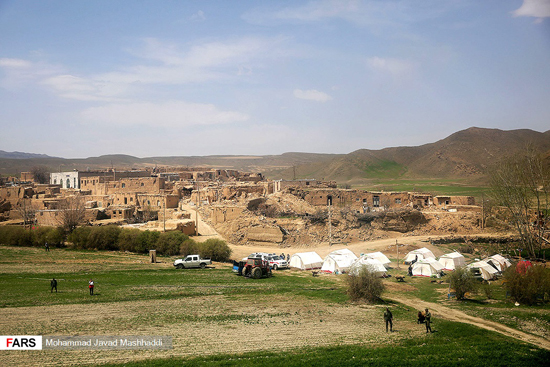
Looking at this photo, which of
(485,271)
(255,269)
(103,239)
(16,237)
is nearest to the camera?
(255,269)

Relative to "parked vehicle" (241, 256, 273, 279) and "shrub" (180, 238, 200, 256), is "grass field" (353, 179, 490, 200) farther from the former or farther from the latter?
"parked vehicle" (241, 256, 273, 279)

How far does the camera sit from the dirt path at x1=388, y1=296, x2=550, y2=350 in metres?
13.3

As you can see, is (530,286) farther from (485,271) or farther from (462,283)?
(485,271)

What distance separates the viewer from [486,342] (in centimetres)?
1282

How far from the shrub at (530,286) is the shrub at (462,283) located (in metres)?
1.56

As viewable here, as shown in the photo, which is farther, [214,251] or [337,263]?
[214,251]

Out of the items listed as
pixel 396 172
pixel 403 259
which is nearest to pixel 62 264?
pixel 403 259

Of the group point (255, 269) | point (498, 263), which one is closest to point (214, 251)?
point (255, 269)

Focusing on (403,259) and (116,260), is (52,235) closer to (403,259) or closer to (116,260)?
(116,260)

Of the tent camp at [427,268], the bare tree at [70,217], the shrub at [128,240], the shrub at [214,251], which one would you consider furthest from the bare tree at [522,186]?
the bare tree at [70,217]

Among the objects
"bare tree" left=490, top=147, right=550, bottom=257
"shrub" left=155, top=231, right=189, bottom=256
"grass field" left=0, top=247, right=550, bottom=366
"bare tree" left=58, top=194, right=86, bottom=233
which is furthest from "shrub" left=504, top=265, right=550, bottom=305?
"bare tree" left=58, top=194, right=86, bottom=233

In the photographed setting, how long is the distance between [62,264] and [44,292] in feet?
31.4

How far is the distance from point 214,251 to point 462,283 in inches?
700

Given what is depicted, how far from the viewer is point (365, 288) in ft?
60.2
